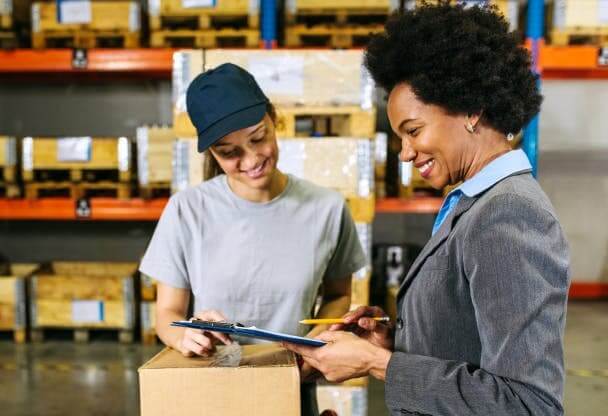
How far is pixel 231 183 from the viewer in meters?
1.90

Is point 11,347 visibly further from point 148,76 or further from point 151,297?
point 148,76

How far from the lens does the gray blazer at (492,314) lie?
993 millimetres

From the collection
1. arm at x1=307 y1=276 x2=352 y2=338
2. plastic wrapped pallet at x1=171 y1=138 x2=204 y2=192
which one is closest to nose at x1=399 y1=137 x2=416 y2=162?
arm at x1=307 y1=276 x2=352 y2=338

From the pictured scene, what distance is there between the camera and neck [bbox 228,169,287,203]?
1872 mm

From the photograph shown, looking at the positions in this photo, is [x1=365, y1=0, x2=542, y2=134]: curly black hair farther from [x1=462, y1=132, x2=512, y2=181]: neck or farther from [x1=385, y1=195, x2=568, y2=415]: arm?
[x1=385, y1=195, x2=568, y2=415]: arm

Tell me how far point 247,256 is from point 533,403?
1.05 meters

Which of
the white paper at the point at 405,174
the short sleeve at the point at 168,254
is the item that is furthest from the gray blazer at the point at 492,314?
the white paper at the point at 405,174

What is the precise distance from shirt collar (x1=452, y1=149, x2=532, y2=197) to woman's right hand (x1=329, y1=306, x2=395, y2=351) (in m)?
0.50

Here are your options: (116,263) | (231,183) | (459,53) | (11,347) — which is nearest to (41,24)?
(116,263)

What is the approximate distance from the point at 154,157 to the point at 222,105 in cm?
339

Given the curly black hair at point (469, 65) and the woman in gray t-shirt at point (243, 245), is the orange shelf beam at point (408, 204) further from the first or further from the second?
the curly black hair at point (469, 65)

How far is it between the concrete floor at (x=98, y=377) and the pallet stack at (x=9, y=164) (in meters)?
1.50

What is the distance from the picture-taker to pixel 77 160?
5.01m

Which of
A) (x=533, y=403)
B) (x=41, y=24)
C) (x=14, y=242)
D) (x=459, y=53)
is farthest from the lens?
(x=14, y=242)
